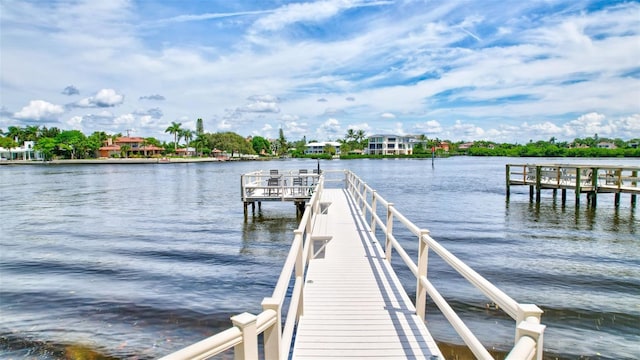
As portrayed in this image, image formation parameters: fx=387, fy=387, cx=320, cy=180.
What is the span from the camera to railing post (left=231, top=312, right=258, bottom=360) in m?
2.25

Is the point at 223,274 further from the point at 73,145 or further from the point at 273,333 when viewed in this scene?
the point at 73,145

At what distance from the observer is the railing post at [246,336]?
7.38 feet

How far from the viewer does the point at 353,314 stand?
5051mm

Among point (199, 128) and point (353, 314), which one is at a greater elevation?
point (199, 128)

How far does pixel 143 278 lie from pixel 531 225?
56.3 ft

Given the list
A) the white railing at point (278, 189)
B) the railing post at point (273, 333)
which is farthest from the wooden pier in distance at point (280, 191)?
the railing post at point (273, 333)

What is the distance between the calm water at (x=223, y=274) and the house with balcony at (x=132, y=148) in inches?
4638

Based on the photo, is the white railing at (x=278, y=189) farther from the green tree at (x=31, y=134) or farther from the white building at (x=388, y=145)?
the green tree at (x=31, y=134)

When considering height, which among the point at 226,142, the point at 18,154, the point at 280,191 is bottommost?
the point at 280,191

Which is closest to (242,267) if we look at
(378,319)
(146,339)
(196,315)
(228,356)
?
(196,315)

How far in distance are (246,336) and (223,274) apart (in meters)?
9.66

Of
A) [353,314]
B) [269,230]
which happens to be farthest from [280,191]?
[353,314]

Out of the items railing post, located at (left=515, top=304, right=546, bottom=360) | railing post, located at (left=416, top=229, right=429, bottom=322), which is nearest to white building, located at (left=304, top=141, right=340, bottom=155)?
railing post, located at (left=416, top=229, right=429, bottom=322)

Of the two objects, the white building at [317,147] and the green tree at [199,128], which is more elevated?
the green tree at [199,128]
